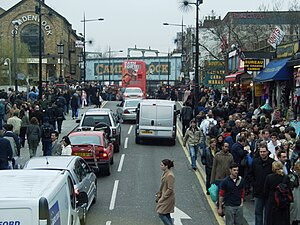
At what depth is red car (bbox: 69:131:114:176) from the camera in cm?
1677

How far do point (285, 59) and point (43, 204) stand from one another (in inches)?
835

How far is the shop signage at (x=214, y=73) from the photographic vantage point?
47406 mm

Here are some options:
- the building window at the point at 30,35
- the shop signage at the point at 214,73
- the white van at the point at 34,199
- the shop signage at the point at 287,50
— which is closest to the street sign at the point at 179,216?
the white van at the point at 34,199

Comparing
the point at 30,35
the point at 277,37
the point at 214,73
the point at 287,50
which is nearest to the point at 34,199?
the point at 287,50

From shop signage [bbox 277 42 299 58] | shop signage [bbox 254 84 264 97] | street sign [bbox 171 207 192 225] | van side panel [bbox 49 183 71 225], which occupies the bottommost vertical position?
street sign [bbox 171 207 192 225]

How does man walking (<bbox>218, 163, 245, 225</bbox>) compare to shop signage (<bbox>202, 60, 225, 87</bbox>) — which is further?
shop signage (<bbox>202, 60, 225, 87</bbox>)

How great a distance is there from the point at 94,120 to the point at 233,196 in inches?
505

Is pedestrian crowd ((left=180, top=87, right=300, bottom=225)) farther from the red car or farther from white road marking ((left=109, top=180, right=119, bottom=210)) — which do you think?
the red car

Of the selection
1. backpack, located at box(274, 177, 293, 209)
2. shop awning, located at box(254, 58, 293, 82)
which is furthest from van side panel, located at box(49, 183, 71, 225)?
shop awning, located at box(254, 58, 293, 82)

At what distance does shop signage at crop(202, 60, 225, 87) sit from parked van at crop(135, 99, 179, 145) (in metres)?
23.2

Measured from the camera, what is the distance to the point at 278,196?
32.4 ft

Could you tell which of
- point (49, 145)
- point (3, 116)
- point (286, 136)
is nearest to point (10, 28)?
point (3, 116)

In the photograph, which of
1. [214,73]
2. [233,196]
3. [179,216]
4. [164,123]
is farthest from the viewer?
[214,73]

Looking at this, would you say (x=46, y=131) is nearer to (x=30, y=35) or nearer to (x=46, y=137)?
(x=46, y=137)
